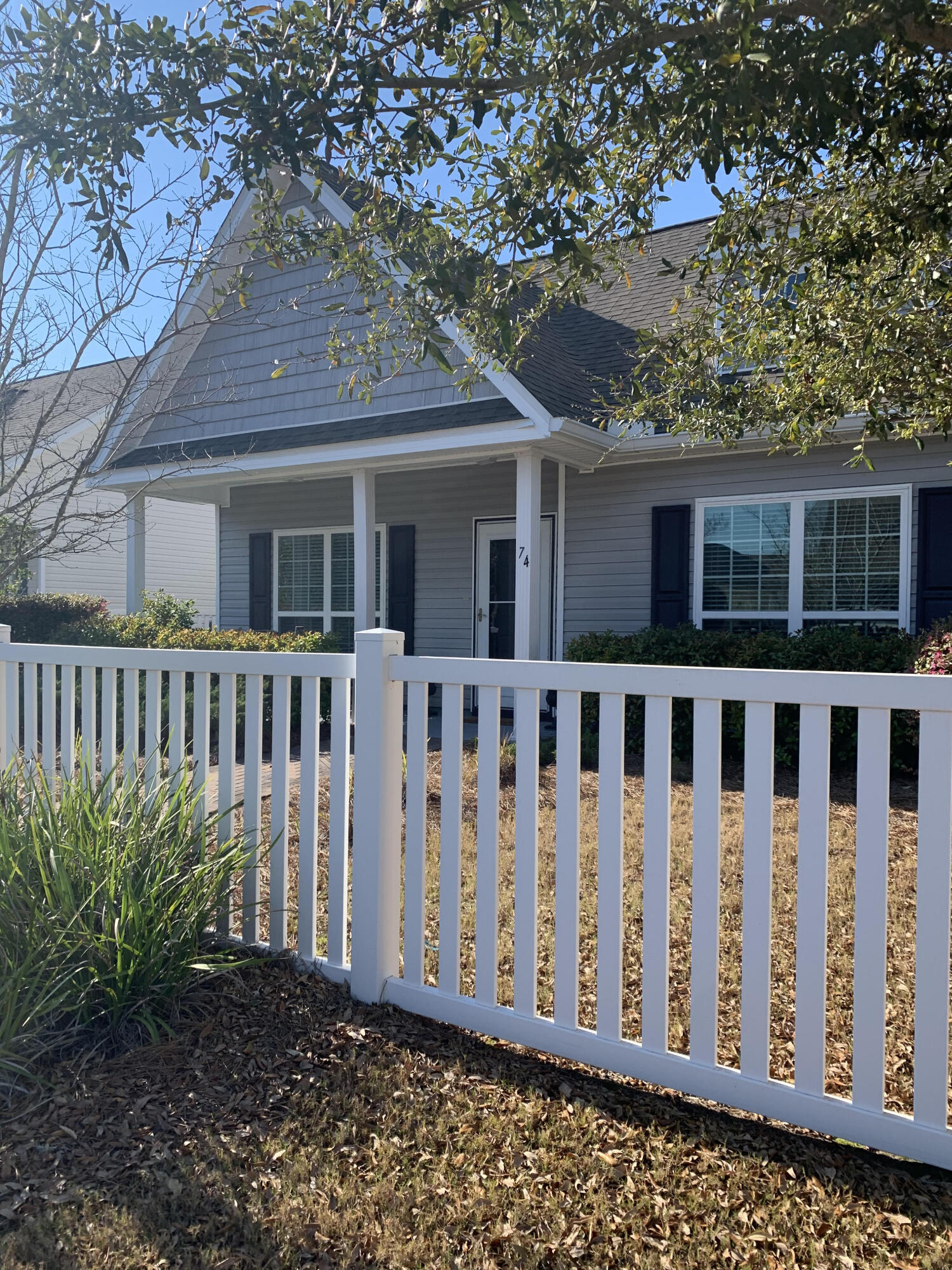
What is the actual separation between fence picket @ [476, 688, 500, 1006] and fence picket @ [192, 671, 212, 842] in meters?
1.16

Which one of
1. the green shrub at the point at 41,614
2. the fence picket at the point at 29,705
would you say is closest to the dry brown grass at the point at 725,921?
the fence picket at the point at 29,705

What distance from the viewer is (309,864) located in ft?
10.8

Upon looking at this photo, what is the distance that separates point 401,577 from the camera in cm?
1200

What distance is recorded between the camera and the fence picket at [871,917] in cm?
220

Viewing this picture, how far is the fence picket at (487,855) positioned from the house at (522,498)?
5139 mm

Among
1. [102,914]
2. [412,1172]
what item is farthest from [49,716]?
A: [412,1172]

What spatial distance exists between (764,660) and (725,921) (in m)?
4.33

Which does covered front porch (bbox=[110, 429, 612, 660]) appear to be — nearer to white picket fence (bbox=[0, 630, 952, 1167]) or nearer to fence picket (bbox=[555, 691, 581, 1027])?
white picket fence (bbox=[0, 630, 952, 1167])

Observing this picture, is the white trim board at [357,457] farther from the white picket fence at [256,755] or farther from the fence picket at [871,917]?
the fence picket at [871,917]

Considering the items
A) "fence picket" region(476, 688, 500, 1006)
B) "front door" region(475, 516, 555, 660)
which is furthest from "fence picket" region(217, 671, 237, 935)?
"front door" region(475, 516, 555, 660)

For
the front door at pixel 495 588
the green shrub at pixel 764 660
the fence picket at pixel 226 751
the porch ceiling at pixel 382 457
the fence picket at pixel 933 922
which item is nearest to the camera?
the fence picket at pixel 933 922

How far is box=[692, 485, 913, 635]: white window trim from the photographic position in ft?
28.2

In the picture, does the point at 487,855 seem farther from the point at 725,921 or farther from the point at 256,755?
the point at 725,921

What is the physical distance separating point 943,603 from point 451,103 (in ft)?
22.4
